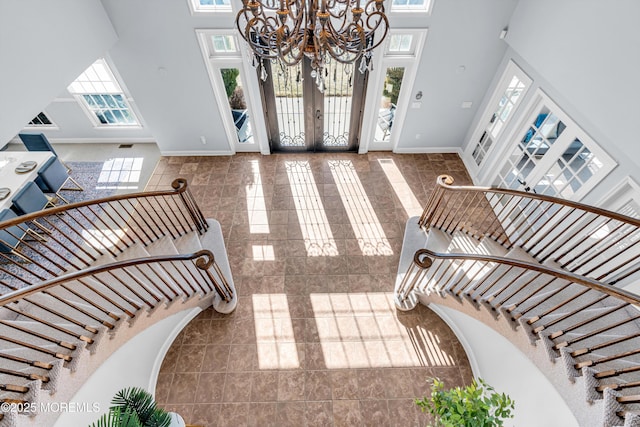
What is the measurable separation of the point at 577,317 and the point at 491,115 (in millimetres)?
3452

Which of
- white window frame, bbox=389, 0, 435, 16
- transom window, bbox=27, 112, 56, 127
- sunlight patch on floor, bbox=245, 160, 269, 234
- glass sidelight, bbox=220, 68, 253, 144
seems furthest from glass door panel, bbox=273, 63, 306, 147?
transom window, bbox=27, 112, 56, 127

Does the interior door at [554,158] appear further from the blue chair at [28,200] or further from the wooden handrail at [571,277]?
the blue chair at [28,200]

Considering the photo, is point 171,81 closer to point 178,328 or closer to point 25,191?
point 25,191

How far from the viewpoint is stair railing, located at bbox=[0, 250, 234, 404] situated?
2050mm

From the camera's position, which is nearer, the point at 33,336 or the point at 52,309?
the point at 33,336

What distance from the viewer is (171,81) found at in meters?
4.89

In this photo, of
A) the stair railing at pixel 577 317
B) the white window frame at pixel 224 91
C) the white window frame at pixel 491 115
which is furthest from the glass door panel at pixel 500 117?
the white window frame at pixel 224 91

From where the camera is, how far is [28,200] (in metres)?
4.29

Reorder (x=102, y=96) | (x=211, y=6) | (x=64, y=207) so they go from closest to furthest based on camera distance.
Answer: (x=64, y=207)
(x=211, y=6)
(x=102, y=96)

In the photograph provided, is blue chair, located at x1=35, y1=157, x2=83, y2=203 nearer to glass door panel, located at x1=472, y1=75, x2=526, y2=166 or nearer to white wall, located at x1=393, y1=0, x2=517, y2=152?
white wall, located at x1=393, y1=0, x2=517, y2=152

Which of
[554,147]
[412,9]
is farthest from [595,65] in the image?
[412,9]

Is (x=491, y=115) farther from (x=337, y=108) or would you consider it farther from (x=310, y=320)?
(x=310, y=320)

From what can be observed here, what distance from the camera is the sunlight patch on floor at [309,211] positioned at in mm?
4664

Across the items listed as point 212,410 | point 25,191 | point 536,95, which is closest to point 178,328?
point 212,410
